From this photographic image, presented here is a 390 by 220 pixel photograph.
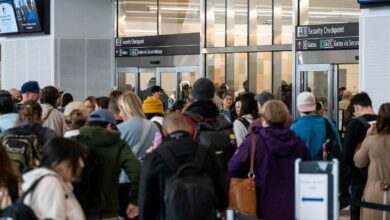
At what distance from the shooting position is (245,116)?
785cm

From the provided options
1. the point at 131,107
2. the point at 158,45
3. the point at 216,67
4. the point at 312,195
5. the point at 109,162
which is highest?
the point at 158,45

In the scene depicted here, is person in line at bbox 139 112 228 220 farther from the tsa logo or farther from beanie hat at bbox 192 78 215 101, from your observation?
the tsa logo

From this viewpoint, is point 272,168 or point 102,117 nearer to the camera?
point 272,168

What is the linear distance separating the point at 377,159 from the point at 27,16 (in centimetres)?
1500

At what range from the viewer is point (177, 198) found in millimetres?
4500

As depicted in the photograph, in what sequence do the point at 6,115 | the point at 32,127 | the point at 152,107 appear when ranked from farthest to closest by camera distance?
the point at 152,107 → the point at 6,115 → the point at 32,127

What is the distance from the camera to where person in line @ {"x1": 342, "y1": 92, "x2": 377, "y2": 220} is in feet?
24.0

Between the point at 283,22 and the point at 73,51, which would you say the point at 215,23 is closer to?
the point at 283,22

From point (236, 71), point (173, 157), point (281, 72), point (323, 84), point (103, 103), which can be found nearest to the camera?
point (173, 157)

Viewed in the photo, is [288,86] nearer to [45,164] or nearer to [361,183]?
[361,183]

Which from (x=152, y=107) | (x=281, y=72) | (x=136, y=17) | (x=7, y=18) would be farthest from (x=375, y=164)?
(x=7, y=18)

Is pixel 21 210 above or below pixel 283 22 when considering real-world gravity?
below

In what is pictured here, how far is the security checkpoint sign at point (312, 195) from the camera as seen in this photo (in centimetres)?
556

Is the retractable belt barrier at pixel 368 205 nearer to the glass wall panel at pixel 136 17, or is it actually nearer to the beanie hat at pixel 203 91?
the beanie hat at pixel 203 91
